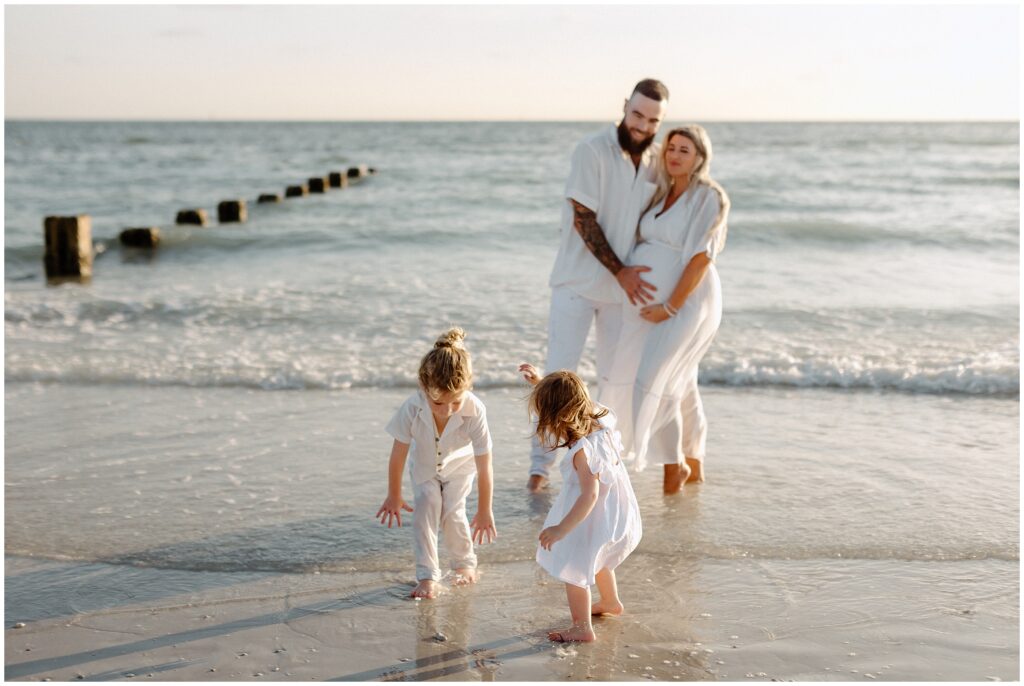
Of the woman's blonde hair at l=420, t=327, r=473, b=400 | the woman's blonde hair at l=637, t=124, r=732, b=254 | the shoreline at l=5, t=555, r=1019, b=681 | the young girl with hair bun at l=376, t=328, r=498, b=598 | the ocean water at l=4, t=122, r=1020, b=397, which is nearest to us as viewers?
the shoreline at l=5, t=555, r=1019, b=681

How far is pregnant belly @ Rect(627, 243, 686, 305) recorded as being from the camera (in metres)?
4.81

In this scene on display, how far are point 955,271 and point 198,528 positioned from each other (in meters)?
10.8

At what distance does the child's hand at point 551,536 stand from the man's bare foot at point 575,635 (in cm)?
31

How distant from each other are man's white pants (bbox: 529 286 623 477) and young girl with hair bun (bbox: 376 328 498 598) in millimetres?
1157

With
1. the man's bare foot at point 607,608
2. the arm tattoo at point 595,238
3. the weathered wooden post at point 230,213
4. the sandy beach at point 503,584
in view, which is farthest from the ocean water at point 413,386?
the weathered wooden post at point 230,213

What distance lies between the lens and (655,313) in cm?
485

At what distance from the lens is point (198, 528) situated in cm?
455

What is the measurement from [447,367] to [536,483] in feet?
5.40

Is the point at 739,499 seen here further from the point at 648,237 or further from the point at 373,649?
the point at 373,649

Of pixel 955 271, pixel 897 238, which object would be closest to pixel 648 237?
pixel 955 271

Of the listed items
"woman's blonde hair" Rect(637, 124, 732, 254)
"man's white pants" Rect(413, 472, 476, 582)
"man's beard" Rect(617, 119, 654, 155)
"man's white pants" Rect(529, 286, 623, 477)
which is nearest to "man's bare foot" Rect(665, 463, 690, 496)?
"man's white pants" Rect(529, 286, 623, 477)

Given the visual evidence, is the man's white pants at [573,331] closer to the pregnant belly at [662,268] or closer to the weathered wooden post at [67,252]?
the pregnant belly at [662,268]

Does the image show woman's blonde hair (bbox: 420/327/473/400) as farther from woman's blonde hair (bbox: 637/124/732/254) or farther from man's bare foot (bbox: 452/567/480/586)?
woman's blonde hair (bbox: 637/124/732/254)

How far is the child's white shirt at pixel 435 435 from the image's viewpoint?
12.3 ft
